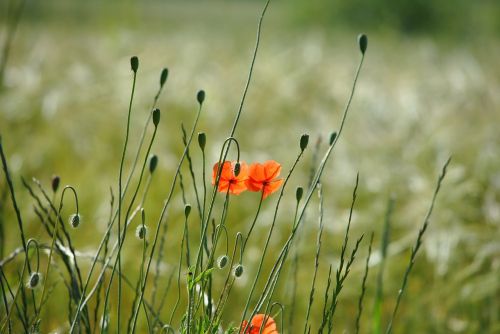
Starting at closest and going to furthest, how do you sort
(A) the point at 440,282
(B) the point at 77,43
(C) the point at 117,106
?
1. (A) the point at 440,282
2. (C) the point at 117,106
3. (B) the point at 77,43

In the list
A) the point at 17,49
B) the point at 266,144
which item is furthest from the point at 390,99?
the point at 17,49

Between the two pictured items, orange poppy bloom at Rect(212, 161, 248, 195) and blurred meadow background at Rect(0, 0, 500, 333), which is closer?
orange poppy bloom at Rect(212, 161, 248, 195)

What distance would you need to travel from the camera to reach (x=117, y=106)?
8.93ft

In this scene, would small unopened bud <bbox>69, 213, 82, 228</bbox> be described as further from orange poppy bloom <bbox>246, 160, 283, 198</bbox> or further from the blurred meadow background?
the blurred meadow background

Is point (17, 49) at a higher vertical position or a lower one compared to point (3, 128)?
higher

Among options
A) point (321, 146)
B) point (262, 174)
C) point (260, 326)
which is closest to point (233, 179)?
point (262, 174)

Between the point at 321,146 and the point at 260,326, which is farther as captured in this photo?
the point at 321,146

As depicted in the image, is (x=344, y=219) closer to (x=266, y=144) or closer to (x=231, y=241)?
(x=231, y=241)

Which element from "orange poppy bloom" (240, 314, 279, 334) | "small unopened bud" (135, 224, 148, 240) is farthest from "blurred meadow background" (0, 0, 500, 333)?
"small unopened bud" (135, 224, 148, 240)

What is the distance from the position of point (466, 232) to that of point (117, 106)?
1650 millimetres

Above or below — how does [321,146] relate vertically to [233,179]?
above

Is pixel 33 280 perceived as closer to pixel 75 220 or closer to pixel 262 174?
pixel 75 220

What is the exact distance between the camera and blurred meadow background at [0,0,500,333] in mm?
1444

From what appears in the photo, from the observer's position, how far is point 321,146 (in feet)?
6.49
